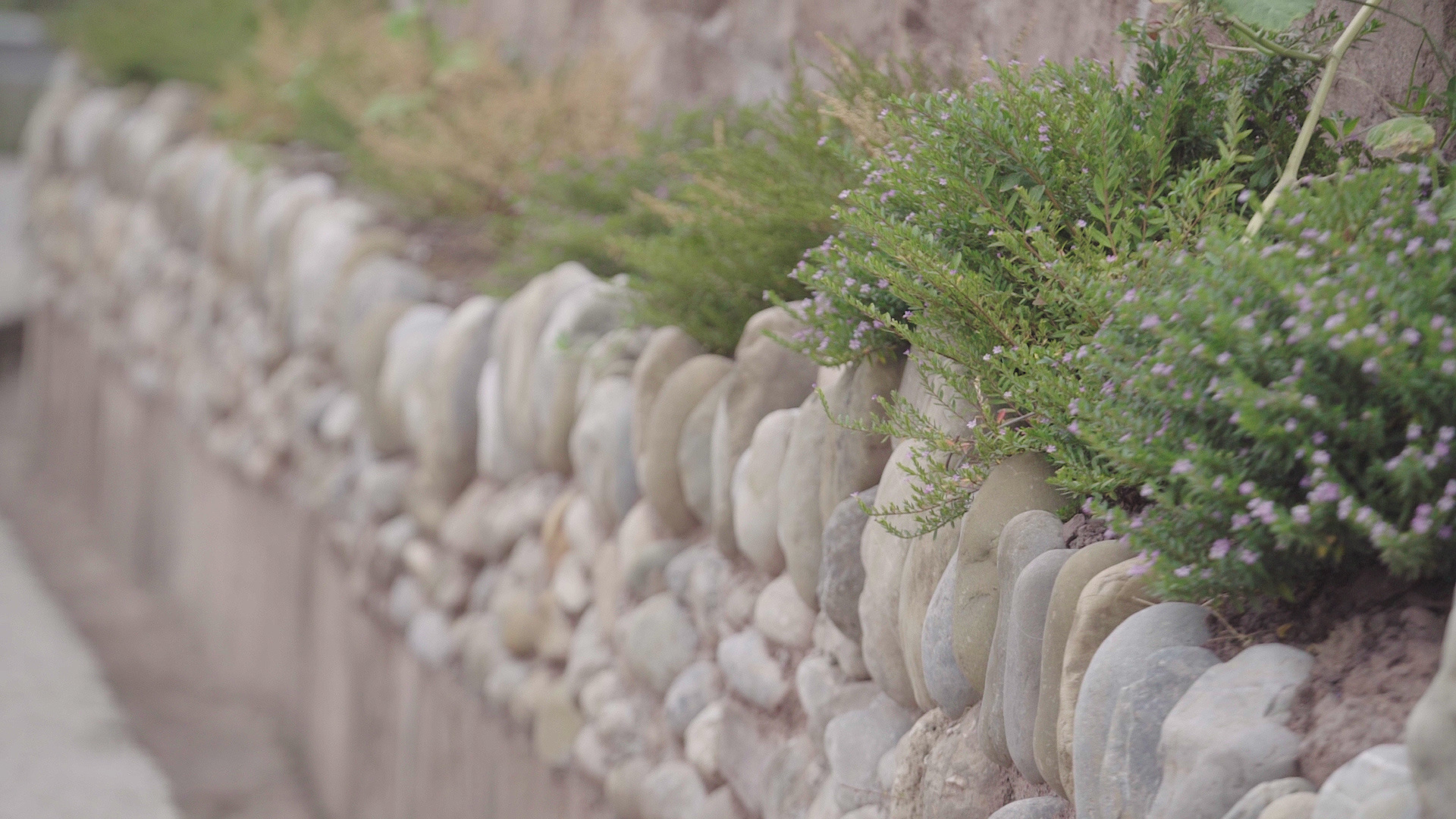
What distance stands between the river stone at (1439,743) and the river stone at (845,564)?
1.01m

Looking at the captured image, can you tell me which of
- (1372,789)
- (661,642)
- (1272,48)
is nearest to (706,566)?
(661,642)

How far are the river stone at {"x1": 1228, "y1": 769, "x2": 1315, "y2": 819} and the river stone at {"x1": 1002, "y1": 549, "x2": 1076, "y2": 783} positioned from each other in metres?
0.34

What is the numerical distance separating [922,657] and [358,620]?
8.71ft

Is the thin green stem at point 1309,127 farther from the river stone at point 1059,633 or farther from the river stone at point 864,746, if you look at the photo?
the river stone at point 864,746

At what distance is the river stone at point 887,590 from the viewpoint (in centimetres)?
187

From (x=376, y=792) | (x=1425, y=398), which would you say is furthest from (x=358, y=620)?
(x=1425, y=398)

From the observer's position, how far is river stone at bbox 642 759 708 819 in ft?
8.18

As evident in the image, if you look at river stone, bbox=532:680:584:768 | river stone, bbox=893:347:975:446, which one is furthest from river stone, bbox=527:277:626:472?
river stone, bbox=893:347:975:446

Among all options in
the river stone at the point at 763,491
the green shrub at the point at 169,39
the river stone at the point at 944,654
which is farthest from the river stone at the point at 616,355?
the green shrub at the point at 169,39

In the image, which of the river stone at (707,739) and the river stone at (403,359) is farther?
the river stone at (403,359)

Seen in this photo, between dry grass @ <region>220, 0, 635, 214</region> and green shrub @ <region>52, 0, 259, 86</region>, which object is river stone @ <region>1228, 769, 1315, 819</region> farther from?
green shrub @ <region>52, 0, 259, 86</region>

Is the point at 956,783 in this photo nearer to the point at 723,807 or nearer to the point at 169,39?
the point at 723,807

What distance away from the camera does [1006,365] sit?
1681mm

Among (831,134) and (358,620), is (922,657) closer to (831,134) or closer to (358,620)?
(831,134)
